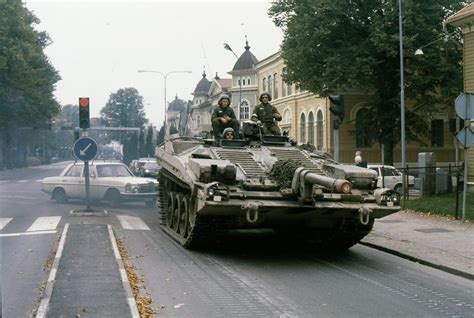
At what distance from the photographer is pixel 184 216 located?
11.9m

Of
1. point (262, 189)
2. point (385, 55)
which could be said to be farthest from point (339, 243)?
point (385, 55)

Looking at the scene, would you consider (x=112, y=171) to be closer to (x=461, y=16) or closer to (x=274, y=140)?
(x=274, y=140)

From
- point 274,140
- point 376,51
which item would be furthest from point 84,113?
point 376,51

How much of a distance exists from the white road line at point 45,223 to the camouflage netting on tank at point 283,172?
575 cm

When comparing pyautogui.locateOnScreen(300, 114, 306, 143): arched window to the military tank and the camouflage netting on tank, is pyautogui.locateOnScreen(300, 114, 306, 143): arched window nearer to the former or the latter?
the military tank

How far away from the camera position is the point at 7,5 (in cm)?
3938

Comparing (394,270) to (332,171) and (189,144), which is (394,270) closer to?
(332,171)

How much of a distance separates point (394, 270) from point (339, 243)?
182 centimetres

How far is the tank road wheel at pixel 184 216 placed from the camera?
11672 millimetres

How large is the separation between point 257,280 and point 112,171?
13.0m

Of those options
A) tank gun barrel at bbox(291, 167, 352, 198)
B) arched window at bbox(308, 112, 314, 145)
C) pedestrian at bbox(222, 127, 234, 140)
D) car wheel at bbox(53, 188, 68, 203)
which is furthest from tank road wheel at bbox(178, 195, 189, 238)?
arched window at bbox(308, 112, 314, 145)

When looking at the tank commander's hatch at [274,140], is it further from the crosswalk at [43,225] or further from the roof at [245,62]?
the roof at [245,62]

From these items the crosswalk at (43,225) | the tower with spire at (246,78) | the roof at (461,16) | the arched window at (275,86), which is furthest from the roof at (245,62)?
the crosswalk at (43,225)

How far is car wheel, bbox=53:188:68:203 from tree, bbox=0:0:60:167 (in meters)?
20.1
